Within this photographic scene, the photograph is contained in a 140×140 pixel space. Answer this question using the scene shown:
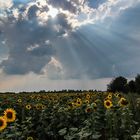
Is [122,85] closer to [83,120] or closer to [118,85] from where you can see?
[118,85]

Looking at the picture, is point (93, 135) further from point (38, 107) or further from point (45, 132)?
point (38, 107)

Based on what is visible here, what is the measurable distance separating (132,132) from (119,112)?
122 centimetres

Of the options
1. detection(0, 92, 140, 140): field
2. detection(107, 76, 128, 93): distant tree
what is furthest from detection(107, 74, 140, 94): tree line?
detection(0, 92, 140, 140): field

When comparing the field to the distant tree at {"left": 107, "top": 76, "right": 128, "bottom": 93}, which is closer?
A: the field

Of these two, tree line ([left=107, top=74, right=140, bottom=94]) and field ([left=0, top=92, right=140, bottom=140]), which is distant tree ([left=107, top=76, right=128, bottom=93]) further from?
field ([left=0, top=92, right=140, bottom=140])

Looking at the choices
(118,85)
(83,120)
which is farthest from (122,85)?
(83,120)

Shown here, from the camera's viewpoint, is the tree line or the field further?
the tree line

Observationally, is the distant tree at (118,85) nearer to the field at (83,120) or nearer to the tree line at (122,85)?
the tree line at (122,85)

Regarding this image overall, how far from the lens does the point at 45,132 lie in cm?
1383

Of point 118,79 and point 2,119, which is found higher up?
point 118,79

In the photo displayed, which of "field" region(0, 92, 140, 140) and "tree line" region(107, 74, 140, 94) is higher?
"tree line" region(107, 74, 140, 94)

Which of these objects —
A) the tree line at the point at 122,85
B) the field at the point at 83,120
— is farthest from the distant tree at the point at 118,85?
the field at the point at 83,120

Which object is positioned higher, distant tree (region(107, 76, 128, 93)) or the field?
distant tree (region(107, 76, 128, 93))

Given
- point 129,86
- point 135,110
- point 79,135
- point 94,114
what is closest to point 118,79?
point 129,86
